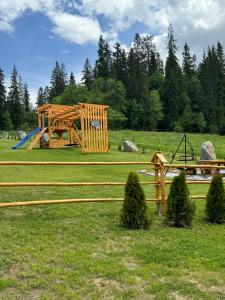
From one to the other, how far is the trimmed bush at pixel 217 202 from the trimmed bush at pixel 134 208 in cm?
132

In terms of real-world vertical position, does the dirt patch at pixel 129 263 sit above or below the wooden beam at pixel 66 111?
below

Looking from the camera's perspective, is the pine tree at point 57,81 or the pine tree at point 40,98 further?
the pine tree at point 40,98

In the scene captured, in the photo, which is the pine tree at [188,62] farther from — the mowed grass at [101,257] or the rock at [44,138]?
the mowed grass at [101,257]

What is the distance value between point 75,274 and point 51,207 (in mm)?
3192

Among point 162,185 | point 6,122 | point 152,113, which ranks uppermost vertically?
point 152,113

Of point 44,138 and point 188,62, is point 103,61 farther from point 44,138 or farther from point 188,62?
point 44,138

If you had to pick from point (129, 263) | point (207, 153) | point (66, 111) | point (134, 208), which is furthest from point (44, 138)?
point (129, 263)

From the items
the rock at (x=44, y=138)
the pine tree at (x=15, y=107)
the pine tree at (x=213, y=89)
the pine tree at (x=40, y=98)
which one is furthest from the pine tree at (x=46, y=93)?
the rock at (x=44, y=138)

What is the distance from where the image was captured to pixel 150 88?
72.9 metres

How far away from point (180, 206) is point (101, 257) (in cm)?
214

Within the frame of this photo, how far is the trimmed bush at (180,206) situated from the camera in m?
6.43

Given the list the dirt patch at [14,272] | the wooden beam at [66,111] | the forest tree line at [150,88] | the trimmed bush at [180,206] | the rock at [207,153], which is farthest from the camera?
the forest tree line at [150,88]

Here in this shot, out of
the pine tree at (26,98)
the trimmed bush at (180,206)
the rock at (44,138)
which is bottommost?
the trimmed bush at (180,206)

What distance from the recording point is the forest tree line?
60.7 m
